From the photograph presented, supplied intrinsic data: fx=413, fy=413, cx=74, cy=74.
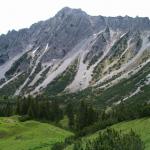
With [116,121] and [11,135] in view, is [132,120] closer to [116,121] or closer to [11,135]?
[116,121]

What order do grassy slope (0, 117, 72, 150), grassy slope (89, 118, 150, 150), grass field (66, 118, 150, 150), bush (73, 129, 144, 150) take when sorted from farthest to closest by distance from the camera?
grassy slope (0, 117, 72, 150), grassy slope (89, 118, 150, 150), grass field (66, 118, 150, 150), bush (73, 129, 144, 150)

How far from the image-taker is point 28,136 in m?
96.1

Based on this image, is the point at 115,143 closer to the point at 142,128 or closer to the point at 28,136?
the point at 142,128

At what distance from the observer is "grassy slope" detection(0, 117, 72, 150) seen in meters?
81.2

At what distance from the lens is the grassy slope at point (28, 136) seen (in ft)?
266

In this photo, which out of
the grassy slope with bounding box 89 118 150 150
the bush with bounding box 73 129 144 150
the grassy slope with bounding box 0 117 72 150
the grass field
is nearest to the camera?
the bush with bounding box 73 129 144 150

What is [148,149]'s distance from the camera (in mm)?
49969

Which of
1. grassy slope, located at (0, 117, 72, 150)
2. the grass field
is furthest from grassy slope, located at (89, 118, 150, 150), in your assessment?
grassy slope, located at (0, 117, 72, 150)

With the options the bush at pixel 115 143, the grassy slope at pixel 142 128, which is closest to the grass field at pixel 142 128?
the grassy slope at pixel 142 128

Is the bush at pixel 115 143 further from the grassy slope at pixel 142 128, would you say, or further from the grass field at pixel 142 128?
the grassy slope at pixel 142 128

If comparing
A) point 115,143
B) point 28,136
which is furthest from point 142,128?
point 28,136

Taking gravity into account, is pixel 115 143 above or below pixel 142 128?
below

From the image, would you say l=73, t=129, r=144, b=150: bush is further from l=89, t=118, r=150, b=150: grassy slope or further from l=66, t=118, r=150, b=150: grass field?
l=89, t=118, r=150, b=150: grassy slope

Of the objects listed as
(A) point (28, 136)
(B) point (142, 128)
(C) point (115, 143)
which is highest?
(A) point (28, 136)
